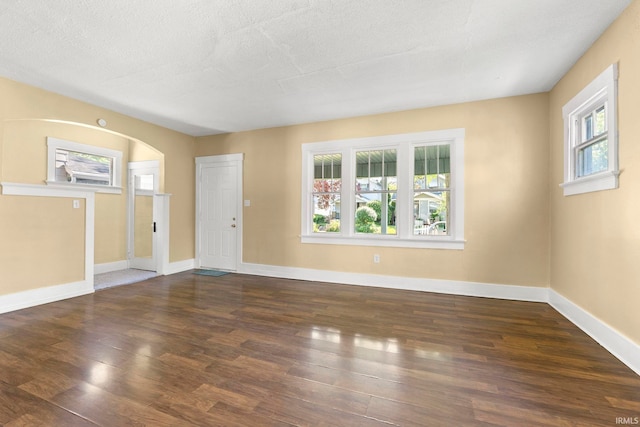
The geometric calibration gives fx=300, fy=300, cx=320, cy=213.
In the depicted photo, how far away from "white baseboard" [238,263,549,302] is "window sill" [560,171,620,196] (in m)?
1.42

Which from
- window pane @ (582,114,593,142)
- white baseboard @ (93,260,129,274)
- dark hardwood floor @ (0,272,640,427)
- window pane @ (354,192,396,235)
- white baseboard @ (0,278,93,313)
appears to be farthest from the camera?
white baseboard @ (93,260,129,274)

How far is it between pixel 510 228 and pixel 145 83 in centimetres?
497

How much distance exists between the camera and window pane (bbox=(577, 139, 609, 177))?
2.73 metres

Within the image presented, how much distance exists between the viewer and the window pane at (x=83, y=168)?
4.87 metres

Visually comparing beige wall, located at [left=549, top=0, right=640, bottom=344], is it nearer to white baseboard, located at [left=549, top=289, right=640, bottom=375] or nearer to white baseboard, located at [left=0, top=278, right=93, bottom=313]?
white baseboard, located at [left=549, top=289, right=640, bottom=375]

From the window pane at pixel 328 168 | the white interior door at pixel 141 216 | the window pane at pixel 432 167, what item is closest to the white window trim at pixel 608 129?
the window pane at pixel 432 167

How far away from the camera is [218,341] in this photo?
2.71 meters

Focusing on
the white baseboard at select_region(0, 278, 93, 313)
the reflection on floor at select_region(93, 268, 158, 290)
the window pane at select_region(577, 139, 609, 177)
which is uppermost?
the window pane at select_region(577, 139, 609, 177)

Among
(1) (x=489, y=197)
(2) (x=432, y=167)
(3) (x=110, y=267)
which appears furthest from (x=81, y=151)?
(1) (x=489, y=197)

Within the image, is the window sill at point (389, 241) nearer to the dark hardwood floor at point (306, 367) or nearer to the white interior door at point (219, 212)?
the dark hardwood floor at point (306, 367)

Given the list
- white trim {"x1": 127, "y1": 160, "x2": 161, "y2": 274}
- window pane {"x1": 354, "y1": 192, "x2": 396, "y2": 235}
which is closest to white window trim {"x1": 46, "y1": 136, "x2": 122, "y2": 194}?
white trim {"x1": 127, "y1": 160, "x2": 161, "y2": 274}

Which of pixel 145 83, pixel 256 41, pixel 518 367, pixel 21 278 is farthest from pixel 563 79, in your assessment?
pixel 21 278

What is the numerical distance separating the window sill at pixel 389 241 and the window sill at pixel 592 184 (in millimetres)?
1357

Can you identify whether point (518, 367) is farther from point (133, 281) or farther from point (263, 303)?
point (133, 281)
